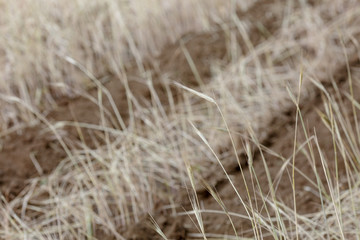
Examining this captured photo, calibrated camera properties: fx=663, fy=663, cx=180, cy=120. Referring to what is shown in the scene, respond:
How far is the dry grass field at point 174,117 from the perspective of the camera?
81.4 inches

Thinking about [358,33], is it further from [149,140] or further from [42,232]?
[42,232]

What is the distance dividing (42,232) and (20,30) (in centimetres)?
134

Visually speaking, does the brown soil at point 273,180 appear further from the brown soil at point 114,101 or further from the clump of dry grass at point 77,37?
the clump of dry grass at point 77,37

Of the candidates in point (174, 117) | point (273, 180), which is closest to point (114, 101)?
point (174, 117)

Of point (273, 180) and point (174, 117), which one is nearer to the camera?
point (273, 180)

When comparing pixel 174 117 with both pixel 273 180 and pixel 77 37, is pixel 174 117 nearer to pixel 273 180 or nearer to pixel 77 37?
pixel 273 180

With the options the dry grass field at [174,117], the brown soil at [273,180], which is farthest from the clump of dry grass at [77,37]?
the brown soil at [273,180]

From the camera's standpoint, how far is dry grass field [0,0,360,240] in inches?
81.4

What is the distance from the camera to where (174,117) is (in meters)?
2.63

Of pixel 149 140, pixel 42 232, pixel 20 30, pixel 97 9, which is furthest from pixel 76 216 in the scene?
pixel 97 9

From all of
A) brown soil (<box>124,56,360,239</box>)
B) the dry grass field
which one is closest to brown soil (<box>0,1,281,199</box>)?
the dry grass field

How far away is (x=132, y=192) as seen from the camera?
2.22m

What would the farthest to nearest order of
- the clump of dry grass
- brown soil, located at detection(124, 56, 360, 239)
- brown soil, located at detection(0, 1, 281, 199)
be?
the clump of dry grass → brown soil, located at detection(0, 1, 281, 199) → brown soil, located at detection(124, 56, 360, 239)

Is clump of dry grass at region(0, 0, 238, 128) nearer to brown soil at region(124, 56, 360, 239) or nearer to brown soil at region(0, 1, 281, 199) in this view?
brown soil at region(0, 1, 281, 199)
